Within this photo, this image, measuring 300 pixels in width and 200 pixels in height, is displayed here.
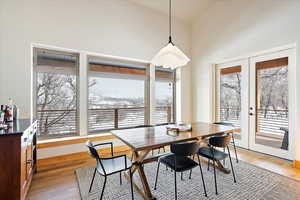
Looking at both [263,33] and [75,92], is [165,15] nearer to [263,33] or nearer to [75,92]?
[263,33]

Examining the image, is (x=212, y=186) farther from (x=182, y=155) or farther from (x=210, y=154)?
(x=182, y=155)

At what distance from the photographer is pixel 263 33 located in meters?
3.05

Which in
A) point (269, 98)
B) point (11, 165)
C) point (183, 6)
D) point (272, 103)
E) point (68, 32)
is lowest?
point (11, 165)

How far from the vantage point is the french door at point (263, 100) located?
2.89m

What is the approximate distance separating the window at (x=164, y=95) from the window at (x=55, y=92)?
2071 mm

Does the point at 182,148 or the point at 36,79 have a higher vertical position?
the point at 36,79

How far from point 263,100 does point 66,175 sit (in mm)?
4028

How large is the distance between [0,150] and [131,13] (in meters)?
3.58

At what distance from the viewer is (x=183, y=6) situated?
13.3ft

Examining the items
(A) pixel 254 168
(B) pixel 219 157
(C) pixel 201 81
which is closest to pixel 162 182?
(B) pixel 219 157

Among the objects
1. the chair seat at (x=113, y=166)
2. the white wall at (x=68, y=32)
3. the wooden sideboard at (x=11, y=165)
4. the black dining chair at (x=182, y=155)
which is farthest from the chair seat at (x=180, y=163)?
the white wall at (x=68, y=32)

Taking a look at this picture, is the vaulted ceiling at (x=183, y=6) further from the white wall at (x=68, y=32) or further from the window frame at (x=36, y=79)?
the window frame at (x=36, y=79)

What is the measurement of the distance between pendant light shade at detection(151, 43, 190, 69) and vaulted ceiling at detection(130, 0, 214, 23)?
2.26m

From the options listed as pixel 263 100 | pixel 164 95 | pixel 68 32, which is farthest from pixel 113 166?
pixel 263 100
